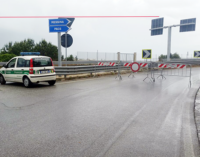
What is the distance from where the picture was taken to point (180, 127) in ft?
16.0

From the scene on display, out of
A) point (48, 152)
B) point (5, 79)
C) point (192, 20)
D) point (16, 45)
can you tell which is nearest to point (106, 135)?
point (48, 152)

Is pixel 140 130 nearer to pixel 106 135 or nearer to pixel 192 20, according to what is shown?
pixel 106 135

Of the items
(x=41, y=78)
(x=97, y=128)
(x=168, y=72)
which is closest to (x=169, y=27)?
(x=168, y=72)

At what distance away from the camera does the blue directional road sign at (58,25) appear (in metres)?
15.3

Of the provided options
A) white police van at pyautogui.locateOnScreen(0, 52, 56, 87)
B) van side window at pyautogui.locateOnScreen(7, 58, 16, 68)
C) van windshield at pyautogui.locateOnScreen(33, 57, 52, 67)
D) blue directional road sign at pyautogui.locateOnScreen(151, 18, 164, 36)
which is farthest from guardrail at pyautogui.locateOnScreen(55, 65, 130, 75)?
blue directional road sign at pyautogui.locateOnScreen(151, 18, 164, 36)

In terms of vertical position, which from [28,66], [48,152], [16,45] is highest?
[16,45]

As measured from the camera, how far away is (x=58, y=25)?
15.4m

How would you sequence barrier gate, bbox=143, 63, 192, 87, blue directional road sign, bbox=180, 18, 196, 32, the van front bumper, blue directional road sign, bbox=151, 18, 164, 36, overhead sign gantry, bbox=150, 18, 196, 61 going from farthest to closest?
blue directional road sign, bbox=151, 18, 164, 36
overhead sign gantry, bbox=150, 18, 196, 61
blue directional road sign, bbox=180, 18, 196, 32
barrier gate, bbox=143, 63, 192, 87
the van front bumper

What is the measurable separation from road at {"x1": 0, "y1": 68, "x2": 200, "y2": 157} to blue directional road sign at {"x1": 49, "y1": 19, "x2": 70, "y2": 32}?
9.12 metres

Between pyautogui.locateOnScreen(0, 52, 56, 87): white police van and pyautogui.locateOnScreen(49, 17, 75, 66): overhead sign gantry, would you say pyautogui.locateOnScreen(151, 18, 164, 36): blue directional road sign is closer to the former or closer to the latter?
pyautogui.locateOnScreen(49, 17, 75, 66): overhead sign gantry

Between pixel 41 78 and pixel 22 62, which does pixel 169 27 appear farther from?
pixel 22 62

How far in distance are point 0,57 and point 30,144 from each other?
47460 millimetres

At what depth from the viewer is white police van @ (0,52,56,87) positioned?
10.6m

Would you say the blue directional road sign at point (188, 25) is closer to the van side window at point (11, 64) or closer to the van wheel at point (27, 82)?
the van side window at point (11, 64)
